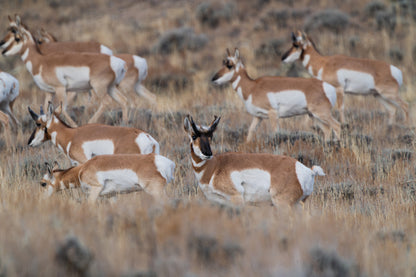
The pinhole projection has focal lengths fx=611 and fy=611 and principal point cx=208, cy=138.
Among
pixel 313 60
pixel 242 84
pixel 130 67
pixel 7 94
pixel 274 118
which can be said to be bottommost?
pixel 274 118

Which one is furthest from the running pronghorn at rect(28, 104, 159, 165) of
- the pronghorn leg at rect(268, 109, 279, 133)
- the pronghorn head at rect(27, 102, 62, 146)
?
the pronghorn leg at rect(268, 109, 279, 133)

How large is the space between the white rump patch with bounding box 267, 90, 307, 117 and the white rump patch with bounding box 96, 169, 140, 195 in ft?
11.8

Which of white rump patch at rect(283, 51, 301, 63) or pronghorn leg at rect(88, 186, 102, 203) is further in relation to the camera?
white rump patch at rect(283, 51, 301, 63)

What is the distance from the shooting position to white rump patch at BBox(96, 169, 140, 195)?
5461mm

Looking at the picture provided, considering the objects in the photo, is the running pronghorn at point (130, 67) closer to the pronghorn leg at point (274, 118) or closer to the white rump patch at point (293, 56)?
the white rump patch at point (293, 56)

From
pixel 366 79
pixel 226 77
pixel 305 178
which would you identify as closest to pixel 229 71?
pixel 226 77

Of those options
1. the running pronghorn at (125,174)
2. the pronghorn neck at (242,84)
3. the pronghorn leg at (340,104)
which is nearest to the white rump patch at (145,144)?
the running pronghorn at (125,174)

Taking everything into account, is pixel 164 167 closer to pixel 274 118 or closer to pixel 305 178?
pixel 305 178

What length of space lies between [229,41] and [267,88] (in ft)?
30.9

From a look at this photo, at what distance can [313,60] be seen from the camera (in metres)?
10.7

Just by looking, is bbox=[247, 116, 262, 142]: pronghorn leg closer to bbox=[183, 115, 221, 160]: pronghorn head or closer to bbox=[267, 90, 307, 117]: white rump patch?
bbox=[267, 90, 307, 117]: white rump patch

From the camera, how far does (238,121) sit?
9914mm

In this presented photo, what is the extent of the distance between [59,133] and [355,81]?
542 cm

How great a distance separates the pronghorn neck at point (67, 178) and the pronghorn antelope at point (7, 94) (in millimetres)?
2961
